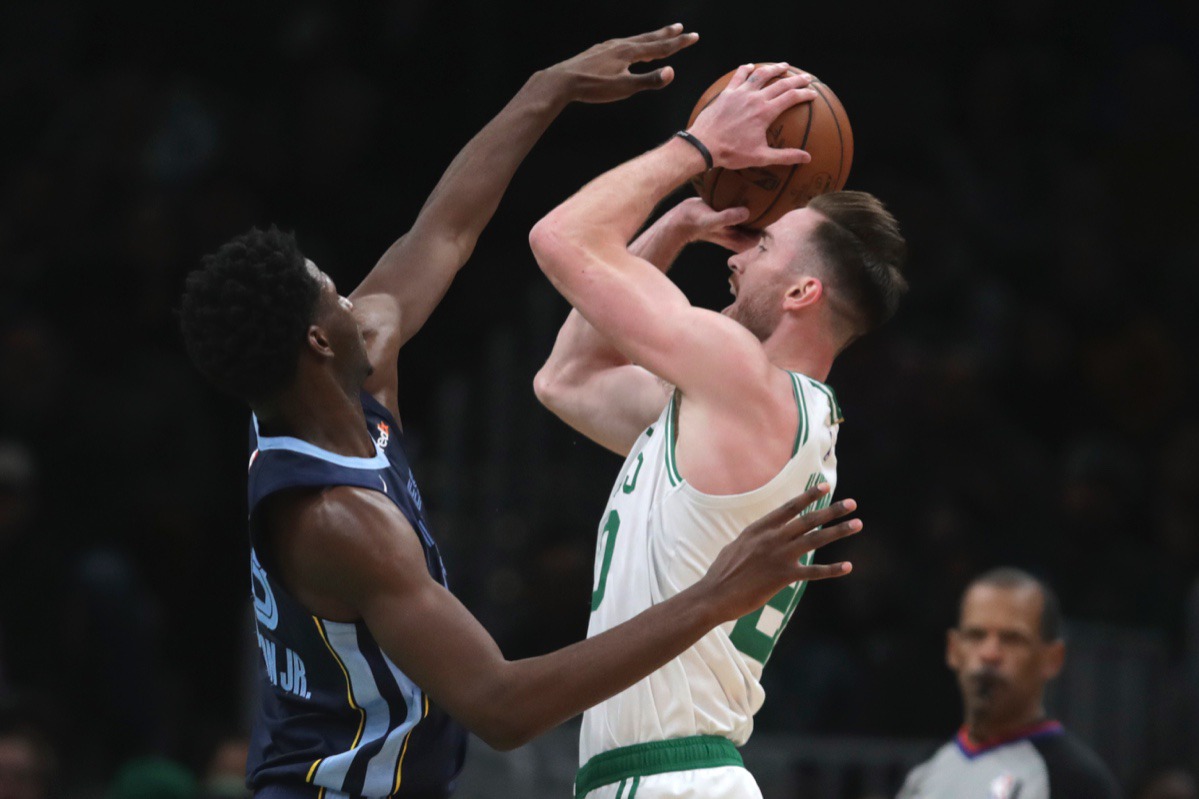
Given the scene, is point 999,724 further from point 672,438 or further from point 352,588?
point 352,588

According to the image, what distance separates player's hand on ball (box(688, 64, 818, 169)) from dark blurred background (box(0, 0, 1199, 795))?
2.62 metres

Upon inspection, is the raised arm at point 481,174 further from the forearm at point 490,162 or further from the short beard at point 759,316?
the short beard at point 759,316

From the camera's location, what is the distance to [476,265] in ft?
30.4

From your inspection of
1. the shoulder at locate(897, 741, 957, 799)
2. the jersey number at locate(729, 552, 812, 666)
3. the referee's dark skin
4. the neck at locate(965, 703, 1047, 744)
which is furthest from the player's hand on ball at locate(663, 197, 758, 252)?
the shoulder at locate(897, 741, 957, 799)

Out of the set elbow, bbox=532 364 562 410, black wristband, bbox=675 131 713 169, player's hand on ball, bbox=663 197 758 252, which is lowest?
elbow, bbox=532 364 562 410

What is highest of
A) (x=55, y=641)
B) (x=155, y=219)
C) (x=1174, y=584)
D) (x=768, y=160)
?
(x=768, y=160)

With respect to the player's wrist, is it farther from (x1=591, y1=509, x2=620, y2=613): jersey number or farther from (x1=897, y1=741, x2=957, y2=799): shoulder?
(x1=897, y1=741, x2=957, y2=799): shoulder

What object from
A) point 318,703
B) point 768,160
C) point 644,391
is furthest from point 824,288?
point 318,703

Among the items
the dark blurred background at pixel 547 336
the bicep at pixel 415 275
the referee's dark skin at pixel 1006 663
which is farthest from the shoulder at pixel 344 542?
the dark blurred background at pixel 547 336

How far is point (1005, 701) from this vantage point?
5.77 meters

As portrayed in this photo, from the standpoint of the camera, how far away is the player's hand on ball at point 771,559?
10.2 feet

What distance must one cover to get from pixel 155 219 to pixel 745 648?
18.8 ft

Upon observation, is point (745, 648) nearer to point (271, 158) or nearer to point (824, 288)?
point (824, 288)

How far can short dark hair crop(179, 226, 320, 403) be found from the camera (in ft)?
10.7
